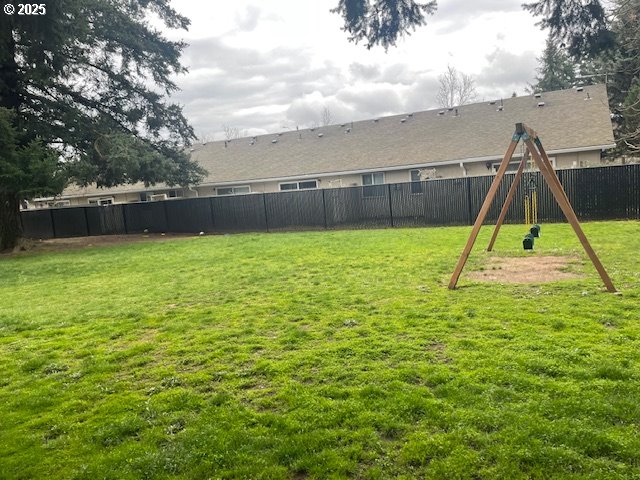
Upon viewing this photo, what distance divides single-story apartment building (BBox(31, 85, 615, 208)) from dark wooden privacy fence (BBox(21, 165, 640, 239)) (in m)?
2.33

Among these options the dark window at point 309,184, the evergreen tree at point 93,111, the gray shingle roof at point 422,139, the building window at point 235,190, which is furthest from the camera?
the building window at point 235,190

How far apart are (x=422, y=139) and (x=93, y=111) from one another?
47.3 feet

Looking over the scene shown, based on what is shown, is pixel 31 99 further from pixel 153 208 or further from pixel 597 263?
pixel 597 263

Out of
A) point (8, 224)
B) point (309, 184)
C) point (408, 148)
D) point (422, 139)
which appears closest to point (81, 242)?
point (8, 224)

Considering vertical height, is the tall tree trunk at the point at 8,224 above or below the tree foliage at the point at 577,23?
below

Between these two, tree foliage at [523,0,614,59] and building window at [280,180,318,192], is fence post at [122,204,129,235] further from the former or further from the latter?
tree foliage at [523,0,614,59]

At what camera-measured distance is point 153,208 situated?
2258 centimetres

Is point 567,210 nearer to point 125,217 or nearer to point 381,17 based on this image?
point 381,17

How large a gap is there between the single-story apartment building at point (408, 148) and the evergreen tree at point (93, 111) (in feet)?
11.0

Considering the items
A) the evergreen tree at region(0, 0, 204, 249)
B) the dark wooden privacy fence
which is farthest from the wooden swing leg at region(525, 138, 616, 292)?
the evergreen tree at region(0, 0, 204, 249)

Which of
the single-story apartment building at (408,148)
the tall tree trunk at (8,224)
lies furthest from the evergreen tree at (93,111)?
the single-story apartment building at (408,148)

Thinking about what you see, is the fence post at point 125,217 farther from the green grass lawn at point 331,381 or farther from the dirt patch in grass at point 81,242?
the green grass lawn at point 331,381

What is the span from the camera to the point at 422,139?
73.5ft

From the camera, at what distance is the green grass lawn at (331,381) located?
9.21 feet
